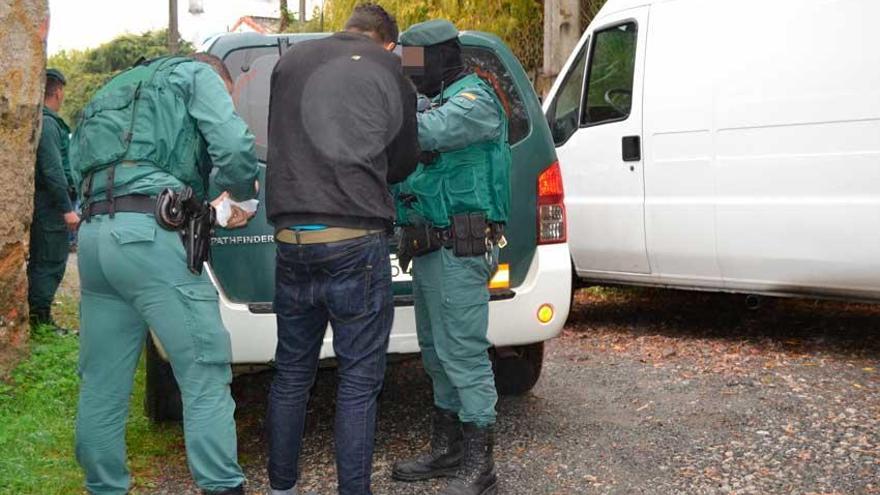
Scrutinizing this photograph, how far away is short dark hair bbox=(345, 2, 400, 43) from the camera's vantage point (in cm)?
377

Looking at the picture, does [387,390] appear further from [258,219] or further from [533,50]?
[533,50]

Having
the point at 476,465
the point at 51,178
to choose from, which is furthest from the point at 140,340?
the point at 51,178

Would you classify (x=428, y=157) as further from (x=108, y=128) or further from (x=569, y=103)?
(x=569, y=103)

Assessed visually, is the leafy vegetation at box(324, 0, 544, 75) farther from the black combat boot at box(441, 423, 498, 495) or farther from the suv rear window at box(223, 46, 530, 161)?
the black combat boot at box(441, 423, 498, 495)

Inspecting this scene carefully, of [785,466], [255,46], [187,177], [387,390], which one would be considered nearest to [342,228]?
[187,177]

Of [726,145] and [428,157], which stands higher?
[726,145]

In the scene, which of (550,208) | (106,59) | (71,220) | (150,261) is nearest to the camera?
(150,261)

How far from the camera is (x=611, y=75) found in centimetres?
712

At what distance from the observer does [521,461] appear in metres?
A: 4.45

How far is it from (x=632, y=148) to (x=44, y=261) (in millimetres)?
4049

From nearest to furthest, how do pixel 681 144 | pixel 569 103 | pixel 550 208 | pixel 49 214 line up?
pixel 550 208 → pixel 681 144 → pixel 49 214 → pixel 569 103

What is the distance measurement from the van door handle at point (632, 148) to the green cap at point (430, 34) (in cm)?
301

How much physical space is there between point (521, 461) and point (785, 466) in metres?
1.05

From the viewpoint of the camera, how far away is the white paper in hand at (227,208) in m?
3.74
